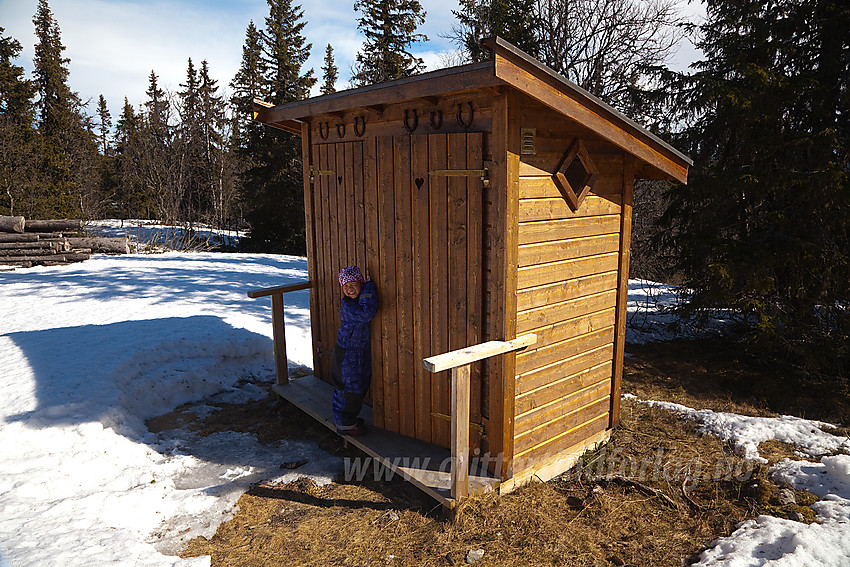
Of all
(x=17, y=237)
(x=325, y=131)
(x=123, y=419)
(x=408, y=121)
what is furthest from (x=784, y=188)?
(x=17, y=237)

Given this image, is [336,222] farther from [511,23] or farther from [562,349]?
[511,23]

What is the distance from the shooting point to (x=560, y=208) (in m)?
3.97

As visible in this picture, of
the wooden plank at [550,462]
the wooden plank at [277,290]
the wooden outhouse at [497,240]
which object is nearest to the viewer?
the wooden outhouse at [497,240]

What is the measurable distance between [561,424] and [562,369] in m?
0.47

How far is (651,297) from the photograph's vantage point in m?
10.9

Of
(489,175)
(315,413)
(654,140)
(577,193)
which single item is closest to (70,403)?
(315,413)

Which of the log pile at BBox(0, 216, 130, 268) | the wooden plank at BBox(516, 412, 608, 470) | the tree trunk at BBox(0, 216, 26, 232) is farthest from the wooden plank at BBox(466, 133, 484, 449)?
the tree trunk at BBox(0, 216, 26, 232)

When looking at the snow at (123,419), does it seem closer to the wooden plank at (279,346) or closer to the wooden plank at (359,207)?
the wooden plank at (279,346)

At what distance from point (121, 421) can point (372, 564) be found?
3.07 m

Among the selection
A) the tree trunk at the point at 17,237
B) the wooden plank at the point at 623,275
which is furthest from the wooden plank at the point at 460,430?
the tree trunk at the point at 17,237

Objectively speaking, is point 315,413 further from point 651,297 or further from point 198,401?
point 651,297

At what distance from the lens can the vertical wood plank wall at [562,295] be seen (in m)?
3.77

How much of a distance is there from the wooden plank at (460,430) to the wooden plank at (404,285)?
0.88 m

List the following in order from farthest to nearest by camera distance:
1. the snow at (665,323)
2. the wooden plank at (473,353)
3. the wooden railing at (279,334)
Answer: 1. the snow at (665,323)
2. the wooden railing at (279,334)
3. the wooden plank at (473,353)
